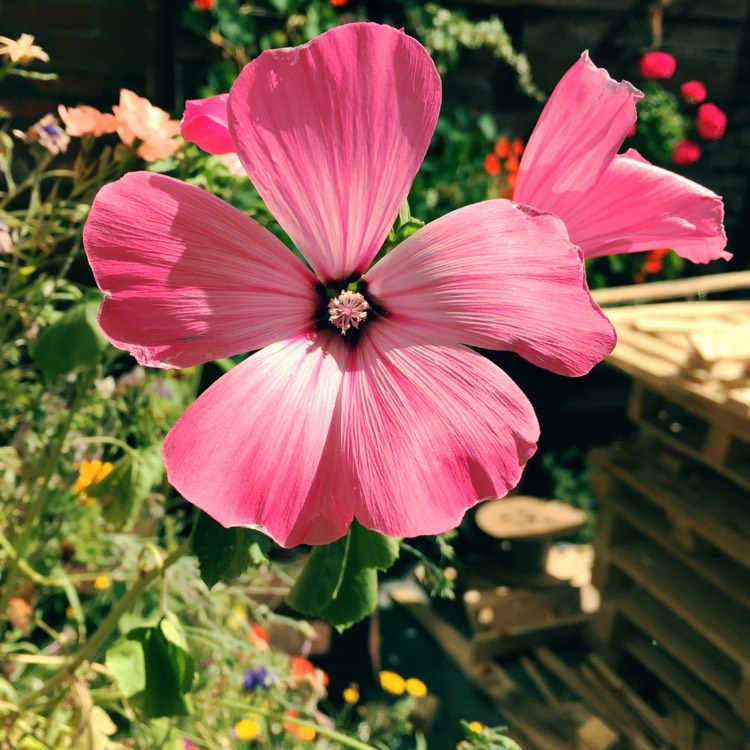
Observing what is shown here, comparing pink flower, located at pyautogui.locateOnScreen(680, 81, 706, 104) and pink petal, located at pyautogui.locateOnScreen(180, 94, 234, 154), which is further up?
pink flower, located at pyautogui.locateOnScreen(680, 81, 706, 104)

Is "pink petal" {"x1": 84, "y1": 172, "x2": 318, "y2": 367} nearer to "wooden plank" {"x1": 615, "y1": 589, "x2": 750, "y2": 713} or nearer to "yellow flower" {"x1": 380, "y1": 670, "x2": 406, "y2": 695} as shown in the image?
"yellow flower" {"x1": 380, "y1": 670, "x2": 406, "y2": 695}

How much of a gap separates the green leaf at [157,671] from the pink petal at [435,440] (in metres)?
0.31

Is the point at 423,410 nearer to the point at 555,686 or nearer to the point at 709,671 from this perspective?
the point at 709,671

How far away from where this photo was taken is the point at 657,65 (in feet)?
10.4

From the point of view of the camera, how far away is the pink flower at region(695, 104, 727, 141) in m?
3.37

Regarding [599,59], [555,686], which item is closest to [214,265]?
[555,686]

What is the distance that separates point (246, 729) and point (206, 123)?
1353 mm

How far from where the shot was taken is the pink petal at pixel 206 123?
0.41 metres

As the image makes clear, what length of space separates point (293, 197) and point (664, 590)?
2.04 metres

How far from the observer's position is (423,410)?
1.22 feet

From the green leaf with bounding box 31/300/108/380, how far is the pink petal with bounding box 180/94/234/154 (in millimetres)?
345

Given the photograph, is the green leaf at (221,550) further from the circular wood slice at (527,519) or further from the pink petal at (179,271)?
the circular wood slice at (527,519)

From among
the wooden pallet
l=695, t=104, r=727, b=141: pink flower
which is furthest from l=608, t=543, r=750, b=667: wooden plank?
l=695, t=104, r=727, b=141: pink flower

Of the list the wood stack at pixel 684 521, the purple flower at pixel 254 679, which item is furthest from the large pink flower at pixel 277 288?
the wood stack at pixel 684 521
